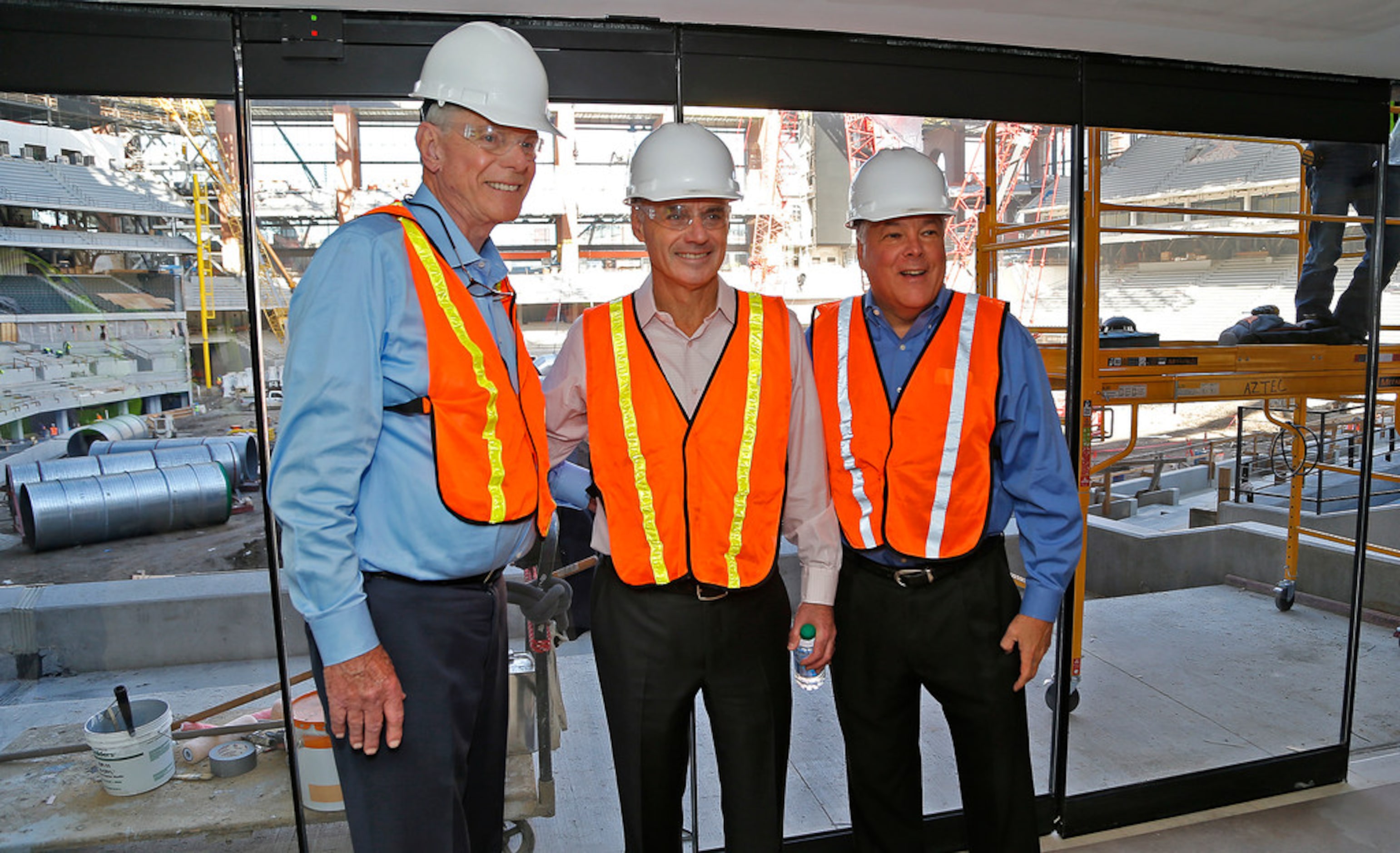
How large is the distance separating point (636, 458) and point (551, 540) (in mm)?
873

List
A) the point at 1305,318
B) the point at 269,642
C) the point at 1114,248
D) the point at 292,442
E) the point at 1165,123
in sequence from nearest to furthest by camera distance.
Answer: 1. the point at 292,442
2. the point at 1165,123
3. the point at 1305,318
4. the point at 269,642
5. the point at 1114,248

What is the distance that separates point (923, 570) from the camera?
1.92m

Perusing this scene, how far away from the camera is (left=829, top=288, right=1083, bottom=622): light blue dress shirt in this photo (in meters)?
Answer: 1.92

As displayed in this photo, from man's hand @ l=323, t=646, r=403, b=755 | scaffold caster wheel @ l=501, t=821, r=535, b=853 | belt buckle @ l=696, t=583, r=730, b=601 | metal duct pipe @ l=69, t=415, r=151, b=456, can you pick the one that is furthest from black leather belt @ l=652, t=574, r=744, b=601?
metal duct pipe @ l=69, t=415, r=151, b=456

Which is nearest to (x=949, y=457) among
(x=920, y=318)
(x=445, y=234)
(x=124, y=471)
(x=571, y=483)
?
(x=920, y=318)

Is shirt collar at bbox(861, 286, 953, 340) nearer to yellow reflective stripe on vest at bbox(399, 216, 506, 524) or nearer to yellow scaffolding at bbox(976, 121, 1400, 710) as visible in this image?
yellow reflective stripe on vest at bbox(399, 216, 506, 524)

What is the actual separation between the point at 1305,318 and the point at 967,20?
11.0ft

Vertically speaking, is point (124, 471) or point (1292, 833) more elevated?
point (124, 471)

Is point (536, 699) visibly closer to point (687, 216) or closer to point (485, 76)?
point (687, 216)

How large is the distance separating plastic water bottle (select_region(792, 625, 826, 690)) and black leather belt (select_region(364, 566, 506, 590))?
71 cm

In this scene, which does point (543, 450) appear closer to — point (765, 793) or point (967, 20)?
point (765, 793)

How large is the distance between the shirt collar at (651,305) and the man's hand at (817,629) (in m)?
0.68

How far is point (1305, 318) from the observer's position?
4324 mm

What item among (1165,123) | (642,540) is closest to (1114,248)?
(1165,123)
